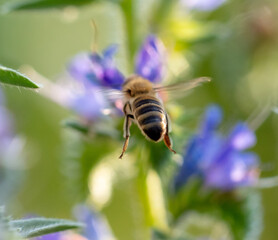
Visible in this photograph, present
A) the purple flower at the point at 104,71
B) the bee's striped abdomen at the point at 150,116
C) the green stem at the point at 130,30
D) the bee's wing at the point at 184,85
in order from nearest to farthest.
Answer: the bee's striped abdomen at the point at 150,116 → the bee's wing at the point at 184,85 → the purple flower at the point at 104,71 → the green stem at the point at 130,30

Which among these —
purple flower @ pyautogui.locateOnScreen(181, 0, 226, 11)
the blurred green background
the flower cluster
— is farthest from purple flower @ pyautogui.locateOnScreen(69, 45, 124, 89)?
purple flower @ pyautogui.locateOnScreen(181, 0, 226, 11)

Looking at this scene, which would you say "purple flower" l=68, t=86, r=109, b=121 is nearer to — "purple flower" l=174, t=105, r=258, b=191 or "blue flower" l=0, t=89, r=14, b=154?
"purple flower" l=174, t=105, r=258, b=191

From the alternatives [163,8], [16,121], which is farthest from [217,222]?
[16,121]

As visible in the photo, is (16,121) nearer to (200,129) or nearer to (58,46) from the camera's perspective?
(200,129)

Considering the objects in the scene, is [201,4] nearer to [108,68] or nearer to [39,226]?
[108,68]

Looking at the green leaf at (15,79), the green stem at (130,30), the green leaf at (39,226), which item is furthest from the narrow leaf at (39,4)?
the green leaf at (39,226)

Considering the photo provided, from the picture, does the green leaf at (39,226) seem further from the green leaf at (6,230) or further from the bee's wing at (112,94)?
the bee's wing at (112,94)
